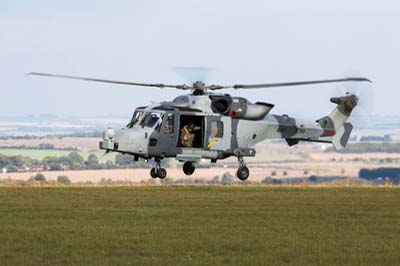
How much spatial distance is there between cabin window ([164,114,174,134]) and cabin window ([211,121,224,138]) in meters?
1.92

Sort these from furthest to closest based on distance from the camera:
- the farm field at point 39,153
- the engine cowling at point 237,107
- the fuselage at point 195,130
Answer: the farm field at point 39,153
the engine cowling at point 237,107
the fuselage at point 195,130

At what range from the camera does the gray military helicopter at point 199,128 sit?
1769 inches

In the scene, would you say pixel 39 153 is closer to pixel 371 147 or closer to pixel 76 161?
pixel 76 161

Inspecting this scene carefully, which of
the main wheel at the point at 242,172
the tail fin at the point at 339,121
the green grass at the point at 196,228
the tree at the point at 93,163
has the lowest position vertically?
the green grass at the point at 196,228

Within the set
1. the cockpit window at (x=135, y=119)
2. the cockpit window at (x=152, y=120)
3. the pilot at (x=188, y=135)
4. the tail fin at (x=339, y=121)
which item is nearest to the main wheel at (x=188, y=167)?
the pilot at (x=188, y=135)

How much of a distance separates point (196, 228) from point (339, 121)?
84.8 ft

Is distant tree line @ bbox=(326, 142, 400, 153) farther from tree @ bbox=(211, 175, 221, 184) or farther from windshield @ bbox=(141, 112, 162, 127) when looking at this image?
windshield @ bbox=(141, 112, 162, 127)

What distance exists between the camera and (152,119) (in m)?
45.4

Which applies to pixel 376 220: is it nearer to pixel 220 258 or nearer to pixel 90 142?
pixel 220 258

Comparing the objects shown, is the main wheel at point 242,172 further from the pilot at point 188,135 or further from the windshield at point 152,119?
the windshield at point 152,119

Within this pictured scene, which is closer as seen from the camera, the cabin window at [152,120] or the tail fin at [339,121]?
the cabin window at [152,120]

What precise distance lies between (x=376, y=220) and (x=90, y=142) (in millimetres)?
85511

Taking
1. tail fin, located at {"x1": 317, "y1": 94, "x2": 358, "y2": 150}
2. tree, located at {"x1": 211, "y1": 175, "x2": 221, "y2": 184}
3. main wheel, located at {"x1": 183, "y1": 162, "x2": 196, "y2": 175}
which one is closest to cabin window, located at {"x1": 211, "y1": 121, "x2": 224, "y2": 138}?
main wheel, located at {"x1": 183, "y1": 162, "x2": 196, "y2": 175}

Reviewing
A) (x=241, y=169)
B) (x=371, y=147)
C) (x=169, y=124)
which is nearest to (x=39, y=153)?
(x=371, y=147)
